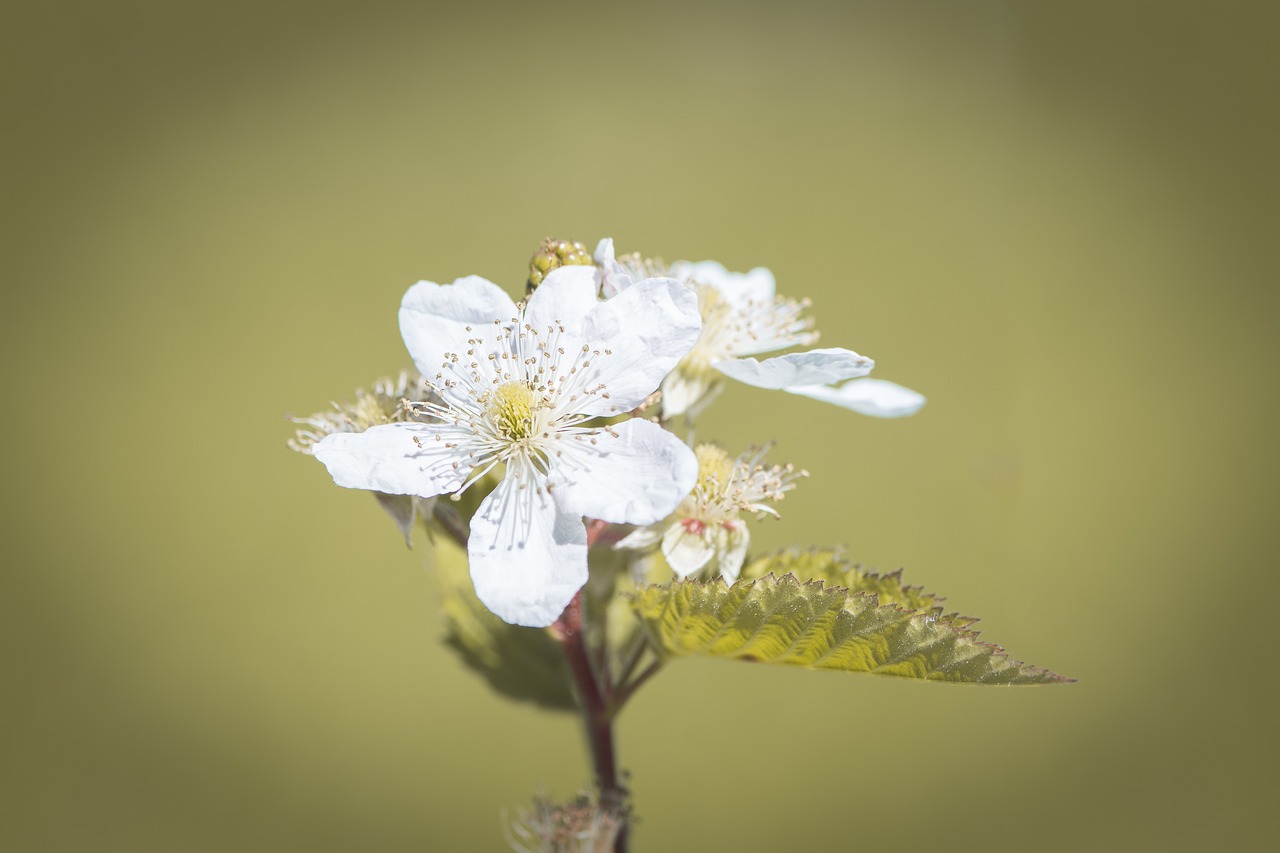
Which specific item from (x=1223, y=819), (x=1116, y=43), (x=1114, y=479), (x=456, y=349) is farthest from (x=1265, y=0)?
(x=456, y=349)

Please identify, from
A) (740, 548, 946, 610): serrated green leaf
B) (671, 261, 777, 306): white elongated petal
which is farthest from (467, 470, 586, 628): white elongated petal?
(671, 261, 777, 306): white elongated petal

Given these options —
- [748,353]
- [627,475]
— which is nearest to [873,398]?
[748,353]

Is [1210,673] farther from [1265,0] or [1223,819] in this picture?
[1265,0]

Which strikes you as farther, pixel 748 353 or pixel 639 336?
pixel 748 353

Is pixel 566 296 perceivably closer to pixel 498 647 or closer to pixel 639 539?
pixel 639 539

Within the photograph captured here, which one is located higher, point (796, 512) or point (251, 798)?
point (796, 512)

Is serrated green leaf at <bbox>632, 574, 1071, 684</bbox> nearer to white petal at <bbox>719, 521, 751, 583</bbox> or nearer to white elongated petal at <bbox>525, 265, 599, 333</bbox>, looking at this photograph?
white petal at <bbox>719, 521, 751, 583</bbox>
